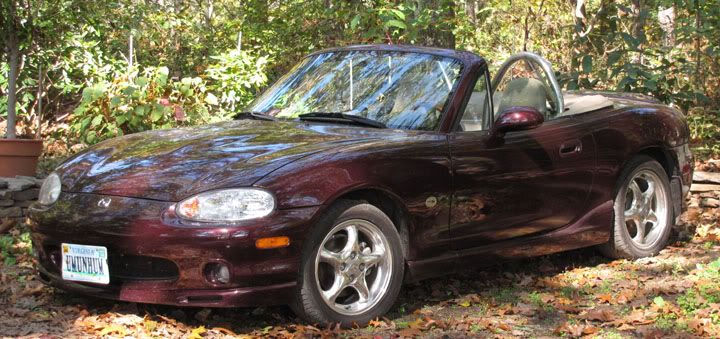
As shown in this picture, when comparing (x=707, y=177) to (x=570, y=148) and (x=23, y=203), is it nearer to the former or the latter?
(x=570, y=148)

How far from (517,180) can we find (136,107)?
5506 millimetres

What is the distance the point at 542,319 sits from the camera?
516cm

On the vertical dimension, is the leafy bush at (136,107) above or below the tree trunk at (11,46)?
below

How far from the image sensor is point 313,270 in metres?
4.55

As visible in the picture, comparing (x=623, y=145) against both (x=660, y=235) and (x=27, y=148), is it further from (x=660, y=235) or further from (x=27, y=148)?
(x=27, y=148)

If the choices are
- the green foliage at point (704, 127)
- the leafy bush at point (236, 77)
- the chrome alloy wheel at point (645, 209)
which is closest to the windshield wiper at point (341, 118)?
the chrome alloy wheel at point (645, 209)

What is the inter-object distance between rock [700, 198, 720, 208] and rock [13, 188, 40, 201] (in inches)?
223

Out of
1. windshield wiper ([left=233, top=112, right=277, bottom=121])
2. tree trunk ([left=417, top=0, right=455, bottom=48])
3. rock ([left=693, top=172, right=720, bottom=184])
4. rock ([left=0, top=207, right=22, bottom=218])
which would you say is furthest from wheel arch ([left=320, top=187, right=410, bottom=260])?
tree trunk ([left=417, top=0, right=455, bottom=48])

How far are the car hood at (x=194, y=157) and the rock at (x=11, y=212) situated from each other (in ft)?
7.93

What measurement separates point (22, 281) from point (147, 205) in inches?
65.5

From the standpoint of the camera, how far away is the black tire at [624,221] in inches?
253

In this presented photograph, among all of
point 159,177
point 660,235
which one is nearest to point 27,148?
point 159,177

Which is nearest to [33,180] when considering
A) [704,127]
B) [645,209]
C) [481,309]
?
[481,309]

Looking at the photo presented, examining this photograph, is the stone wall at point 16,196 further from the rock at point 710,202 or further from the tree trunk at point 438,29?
the rock at point 710,202
